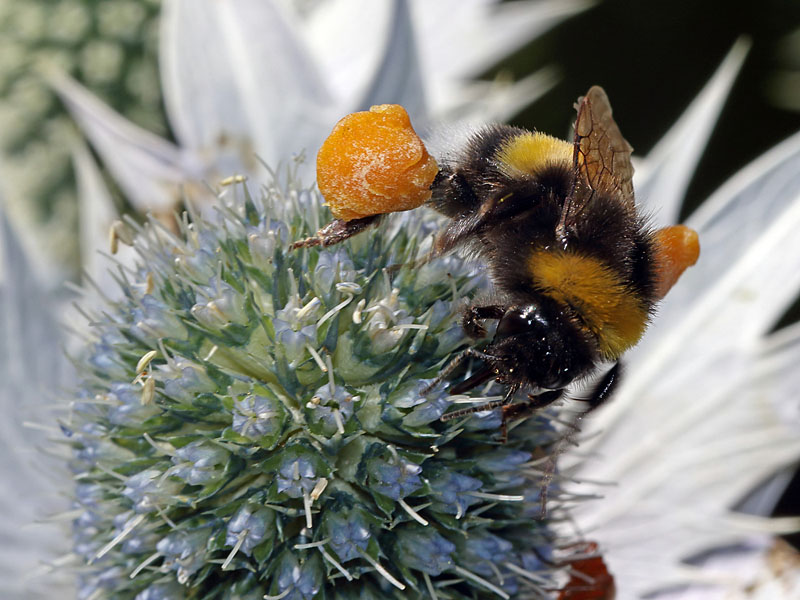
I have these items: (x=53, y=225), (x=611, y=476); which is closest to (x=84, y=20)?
(x=53, y=225)

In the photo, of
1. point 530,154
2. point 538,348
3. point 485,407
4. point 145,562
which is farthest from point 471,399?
point 145,562

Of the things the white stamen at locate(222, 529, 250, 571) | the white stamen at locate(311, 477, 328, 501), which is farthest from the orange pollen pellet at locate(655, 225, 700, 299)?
the white stamen at locate(222, 529, 250, 571)

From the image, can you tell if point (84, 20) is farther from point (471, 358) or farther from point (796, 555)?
point (796, 555)

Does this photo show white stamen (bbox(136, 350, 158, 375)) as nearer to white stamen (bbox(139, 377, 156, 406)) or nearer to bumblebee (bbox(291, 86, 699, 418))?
white stamen (bbox(139, 377, 156, 406))

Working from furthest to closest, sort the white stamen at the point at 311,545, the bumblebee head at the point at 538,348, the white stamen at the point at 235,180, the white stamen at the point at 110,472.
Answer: the white stamen at the point at 235,180 → the white stamen at the point at 110,472 → the white stamen at the point at 311,545 → the bumblebee head at the point at 538,348

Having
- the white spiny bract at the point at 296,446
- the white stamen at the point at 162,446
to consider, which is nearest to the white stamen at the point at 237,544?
the white spiny bract at the point at 296,446

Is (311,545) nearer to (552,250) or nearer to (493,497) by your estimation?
(493,497)

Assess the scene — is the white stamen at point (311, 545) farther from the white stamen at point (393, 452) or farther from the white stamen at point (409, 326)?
the white stamen at point (409, 326)
